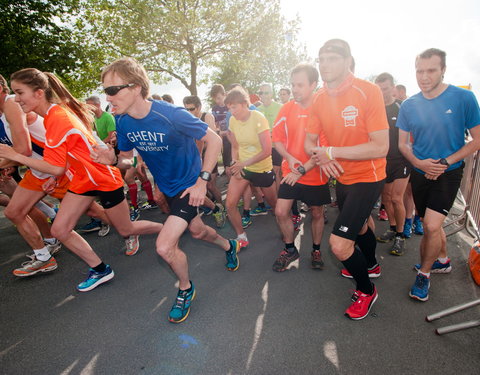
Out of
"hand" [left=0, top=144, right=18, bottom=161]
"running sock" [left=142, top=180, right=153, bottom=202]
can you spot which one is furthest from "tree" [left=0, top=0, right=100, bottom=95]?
"hand" [left=0, top=144, right=18, bottom=161]

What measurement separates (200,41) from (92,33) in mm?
5942

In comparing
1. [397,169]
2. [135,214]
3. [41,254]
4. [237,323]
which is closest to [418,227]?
[397,169]

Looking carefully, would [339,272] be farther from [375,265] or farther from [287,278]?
[287,278]

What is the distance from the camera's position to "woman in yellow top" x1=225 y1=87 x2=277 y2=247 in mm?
3721

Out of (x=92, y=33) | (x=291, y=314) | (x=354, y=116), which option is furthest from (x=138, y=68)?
(x=92, y=33)

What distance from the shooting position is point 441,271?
3.26 meters

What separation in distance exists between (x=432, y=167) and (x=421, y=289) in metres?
1.25

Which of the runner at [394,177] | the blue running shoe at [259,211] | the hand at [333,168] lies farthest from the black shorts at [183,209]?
the blue running shoe at [259,211]

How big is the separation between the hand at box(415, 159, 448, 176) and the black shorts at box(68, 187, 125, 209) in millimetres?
3337

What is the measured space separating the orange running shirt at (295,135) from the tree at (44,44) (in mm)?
15489

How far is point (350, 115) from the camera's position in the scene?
93.4 inches

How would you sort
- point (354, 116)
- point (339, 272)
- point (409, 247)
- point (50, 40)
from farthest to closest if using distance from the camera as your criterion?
point (50, 40), point (409, 247), point (339, 272), point (354, 116)

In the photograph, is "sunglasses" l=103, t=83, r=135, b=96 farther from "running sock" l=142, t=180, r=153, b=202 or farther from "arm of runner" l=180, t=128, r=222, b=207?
"running sock" l=142, t=180, r=153, b=202

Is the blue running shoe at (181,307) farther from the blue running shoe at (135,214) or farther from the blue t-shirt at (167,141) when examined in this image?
the blue running shoe at (135,214)
